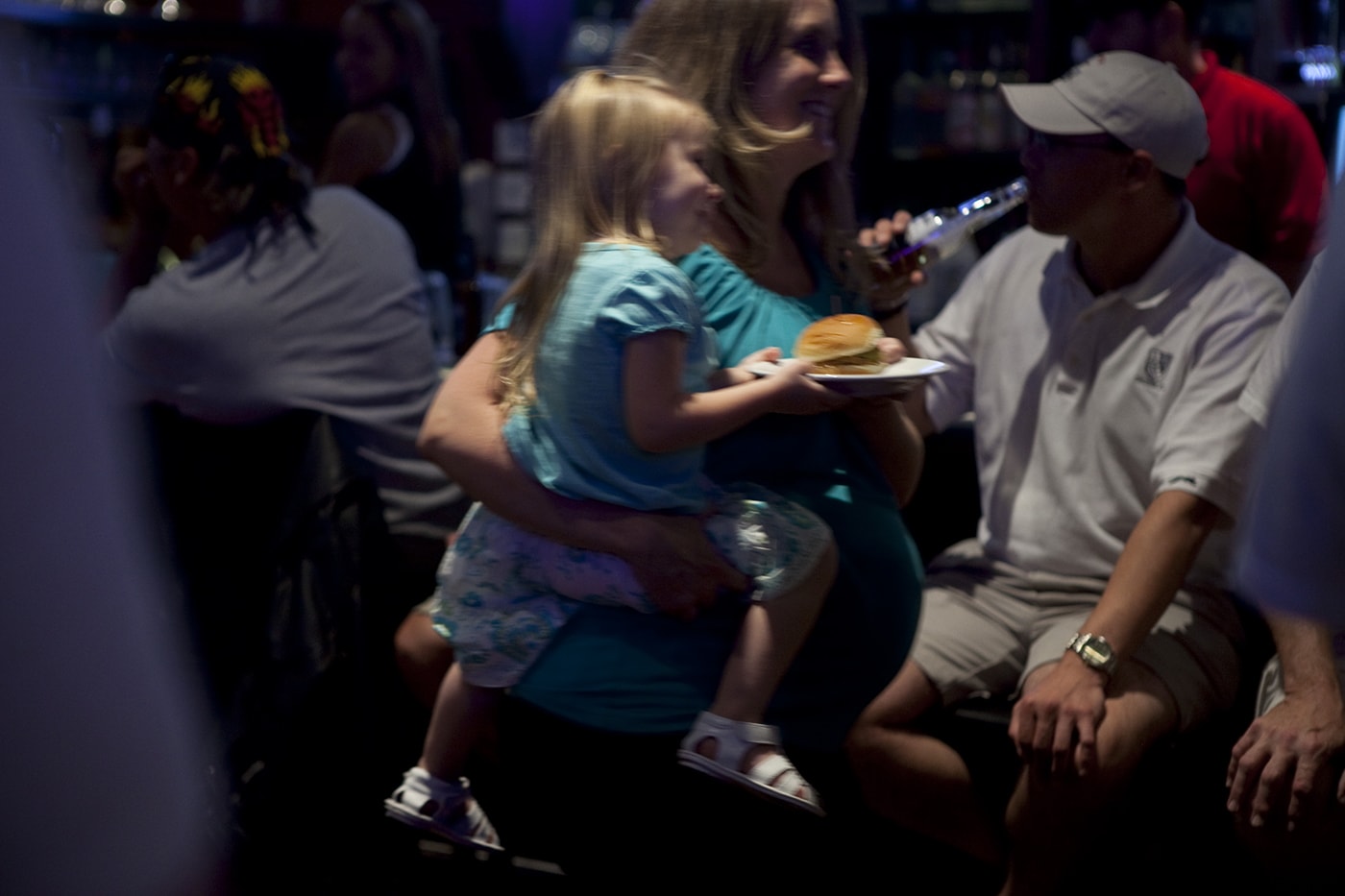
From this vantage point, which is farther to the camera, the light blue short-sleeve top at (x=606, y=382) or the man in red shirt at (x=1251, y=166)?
the man in red shirt at (x=1251, y=166)

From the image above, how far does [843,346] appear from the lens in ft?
5.17

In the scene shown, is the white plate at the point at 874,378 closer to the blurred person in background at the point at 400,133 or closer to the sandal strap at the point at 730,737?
the sandal strap at the point at 730,737

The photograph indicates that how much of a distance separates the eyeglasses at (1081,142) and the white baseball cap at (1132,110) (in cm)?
1

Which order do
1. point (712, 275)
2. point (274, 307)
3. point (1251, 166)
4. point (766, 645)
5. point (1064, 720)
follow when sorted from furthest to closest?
point (1251, 166) → point (274, 307) → point (1064, 720) → point (712, 275) → point (766, 645)

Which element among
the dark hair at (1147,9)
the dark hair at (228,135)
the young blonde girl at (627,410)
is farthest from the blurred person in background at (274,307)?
the dark hair at (1147,9)

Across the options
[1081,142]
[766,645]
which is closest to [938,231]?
[1081,142]

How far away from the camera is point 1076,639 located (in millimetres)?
1951

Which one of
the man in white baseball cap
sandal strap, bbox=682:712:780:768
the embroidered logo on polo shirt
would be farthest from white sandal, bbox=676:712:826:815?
the embroidered logo on polo shirt

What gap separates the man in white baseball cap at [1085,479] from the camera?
76.5 inches

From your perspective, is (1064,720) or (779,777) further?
(1064,720)

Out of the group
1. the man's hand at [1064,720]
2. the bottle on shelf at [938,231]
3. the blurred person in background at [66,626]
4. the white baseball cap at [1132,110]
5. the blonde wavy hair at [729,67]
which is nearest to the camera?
the blurred person in background at [66,626]

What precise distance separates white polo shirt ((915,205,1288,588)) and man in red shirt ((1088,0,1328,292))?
2.16 ft

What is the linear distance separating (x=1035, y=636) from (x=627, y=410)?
3.27ft

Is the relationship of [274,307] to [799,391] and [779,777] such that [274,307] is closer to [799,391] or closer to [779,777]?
[799,391]
